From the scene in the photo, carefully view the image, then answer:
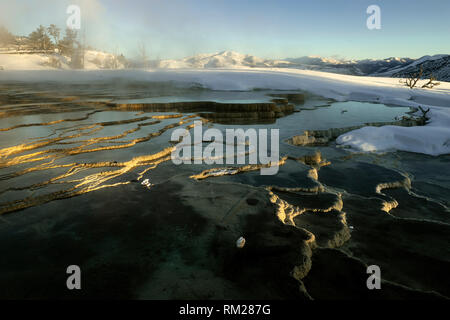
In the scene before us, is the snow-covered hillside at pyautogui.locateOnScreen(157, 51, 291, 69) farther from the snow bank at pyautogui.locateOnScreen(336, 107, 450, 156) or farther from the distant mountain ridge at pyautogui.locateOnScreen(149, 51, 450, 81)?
the snow bank at pyautogui.locateOnScreen(336, 107, 450, 156)

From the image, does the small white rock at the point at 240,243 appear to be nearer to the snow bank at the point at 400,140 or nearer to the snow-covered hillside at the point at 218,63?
the snow bank at the point at 400,140

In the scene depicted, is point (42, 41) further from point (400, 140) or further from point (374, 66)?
point (374, 66)

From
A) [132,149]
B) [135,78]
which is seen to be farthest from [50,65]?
[132,149]

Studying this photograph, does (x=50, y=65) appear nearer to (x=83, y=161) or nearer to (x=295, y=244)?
(x=83, y=161)

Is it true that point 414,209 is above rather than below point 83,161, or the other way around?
below

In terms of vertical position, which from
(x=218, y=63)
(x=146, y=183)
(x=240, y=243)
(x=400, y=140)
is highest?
(x=218, y=63)

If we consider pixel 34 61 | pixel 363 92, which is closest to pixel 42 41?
pixel 34 61

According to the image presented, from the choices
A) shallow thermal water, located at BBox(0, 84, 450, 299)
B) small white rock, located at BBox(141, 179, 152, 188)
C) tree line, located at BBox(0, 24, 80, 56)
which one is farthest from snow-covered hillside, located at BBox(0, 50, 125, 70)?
small white rock, located at BBox(141, 179, 152, 188)
